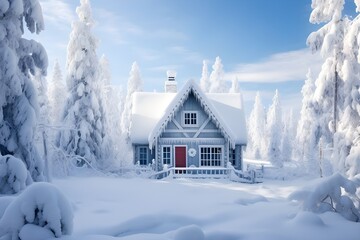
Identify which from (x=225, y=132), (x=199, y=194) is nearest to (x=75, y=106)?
(x=225, y=132)

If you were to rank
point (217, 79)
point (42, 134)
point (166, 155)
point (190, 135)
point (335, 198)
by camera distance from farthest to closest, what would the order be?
point (217, 79), point (166, 155), point (190, 135), point (42, 134), point (335, 198)

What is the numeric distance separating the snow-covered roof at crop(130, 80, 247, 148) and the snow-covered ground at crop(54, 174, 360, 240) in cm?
1005

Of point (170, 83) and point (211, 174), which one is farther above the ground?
point (170, 83)

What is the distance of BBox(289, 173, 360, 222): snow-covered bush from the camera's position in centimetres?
817

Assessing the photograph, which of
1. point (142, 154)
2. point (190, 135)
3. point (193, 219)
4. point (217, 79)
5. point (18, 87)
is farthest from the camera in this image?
point (217, 79)

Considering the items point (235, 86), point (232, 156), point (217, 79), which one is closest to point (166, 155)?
point (232, 156)

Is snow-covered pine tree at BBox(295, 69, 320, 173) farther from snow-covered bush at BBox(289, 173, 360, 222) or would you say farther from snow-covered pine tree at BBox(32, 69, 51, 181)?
snow-covered pine tree at BBox(32, 69, 51, 181)

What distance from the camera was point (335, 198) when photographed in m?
8.21

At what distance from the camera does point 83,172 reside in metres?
24.8

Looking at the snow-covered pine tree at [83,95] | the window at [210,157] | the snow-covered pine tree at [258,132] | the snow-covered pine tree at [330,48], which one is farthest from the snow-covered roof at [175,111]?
the snow-covered pine tree at [258,132]

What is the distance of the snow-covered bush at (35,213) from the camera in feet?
18.7

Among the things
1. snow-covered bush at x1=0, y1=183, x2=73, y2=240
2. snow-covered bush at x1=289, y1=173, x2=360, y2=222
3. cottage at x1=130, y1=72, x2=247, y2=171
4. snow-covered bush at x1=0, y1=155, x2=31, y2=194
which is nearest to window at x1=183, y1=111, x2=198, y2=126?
cottage at x1=130, y1=72, x2=247, y2=171

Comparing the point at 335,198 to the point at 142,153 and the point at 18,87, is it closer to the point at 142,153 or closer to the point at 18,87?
the point at 18,87

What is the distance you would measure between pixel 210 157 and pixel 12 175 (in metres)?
17.5
